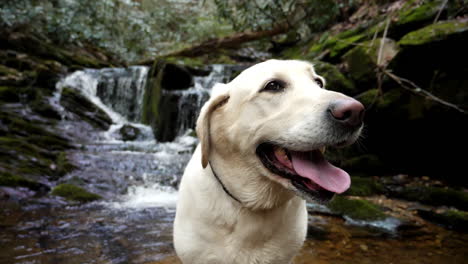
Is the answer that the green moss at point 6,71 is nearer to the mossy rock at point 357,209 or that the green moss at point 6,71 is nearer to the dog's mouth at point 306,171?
the mossy rock at point 357,209

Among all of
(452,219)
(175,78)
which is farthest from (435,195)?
(175,78)

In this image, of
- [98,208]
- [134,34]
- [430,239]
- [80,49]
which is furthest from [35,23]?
[430,239]

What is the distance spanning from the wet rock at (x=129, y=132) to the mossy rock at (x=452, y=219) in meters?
9.42

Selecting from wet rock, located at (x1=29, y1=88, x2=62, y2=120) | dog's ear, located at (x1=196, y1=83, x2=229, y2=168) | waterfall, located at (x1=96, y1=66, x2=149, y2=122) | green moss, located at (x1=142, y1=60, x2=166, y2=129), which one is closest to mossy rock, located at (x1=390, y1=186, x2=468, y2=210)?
dog's ear, located at (x1=196, y1=83, x2=229, y2=168)

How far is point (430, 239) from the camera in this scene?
3941 mm

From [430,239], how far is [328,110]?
120 inches

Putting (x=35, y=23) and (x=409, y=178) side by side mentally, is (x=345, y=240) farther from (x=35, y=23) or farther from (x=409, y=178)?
(x=35, y=23)

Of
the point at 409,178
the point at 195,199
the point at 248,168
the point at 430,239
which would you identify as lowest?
the point at 409,178

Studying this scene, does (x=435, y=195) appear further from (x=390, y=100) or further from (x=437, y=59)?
(x=437, y=59)

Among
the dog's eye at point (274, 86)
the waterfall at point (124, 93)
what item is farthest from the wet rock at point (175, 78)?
the dog's eye at point (274, 86)

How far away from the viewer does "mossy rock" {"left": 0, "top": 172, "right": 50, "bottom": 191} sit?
18.4 feet

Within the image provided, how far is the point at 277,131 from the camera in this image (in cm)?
→ 199

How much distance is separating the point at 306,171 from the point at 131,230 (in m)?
3.25

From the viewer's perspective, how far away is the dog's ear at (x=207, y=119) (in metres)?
2.16
